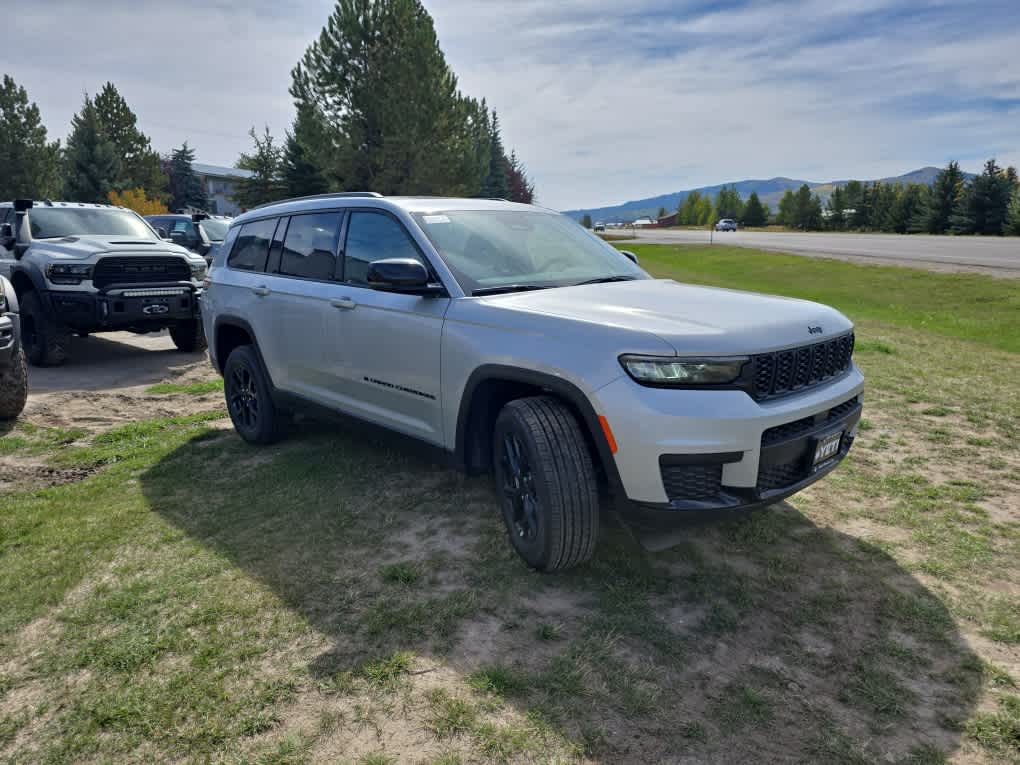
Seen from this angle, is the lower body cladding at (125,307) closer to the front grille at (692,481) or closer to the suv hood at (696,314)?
the suv hood at (696,314)

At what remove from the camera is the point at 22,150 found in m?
41.3

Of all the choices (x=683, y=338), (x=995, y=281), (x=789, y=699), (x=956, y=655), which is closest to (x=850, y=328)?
(x=683, y=338)

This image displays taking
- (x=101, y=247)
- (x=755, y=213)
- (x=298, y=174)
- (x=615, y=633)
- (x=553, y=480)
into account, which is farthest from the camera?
(x=755, y=213)

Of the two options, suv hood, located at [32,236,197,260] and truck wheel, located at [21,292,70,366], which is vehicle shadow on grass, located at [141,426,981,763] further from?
suv hood, located at [32,236,197,260]

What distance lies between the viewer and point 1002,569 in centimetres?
340

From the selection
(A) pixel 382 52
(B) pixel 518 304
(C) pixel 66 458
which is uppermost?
(A) pixel 382 52

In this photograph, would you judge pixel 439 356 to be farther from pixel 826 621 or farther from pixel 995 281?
pixel 995 281

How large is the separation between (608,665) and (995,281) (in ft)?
57.0

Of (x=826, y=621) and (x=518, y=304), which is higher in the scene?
(x=518, y=304)

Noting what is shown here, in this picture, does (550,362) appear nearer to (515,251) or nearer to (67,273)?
(515,251)

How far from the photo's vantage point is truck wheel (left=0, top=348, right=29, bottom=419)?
6090 mm

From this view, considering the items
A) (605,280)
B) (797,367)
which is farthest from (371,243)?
(797,367)

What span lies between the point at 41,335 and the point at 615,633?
27.9 ft

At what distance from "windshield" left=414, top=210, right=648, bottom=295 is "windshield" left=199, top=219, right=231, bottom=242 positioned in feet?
43.3
